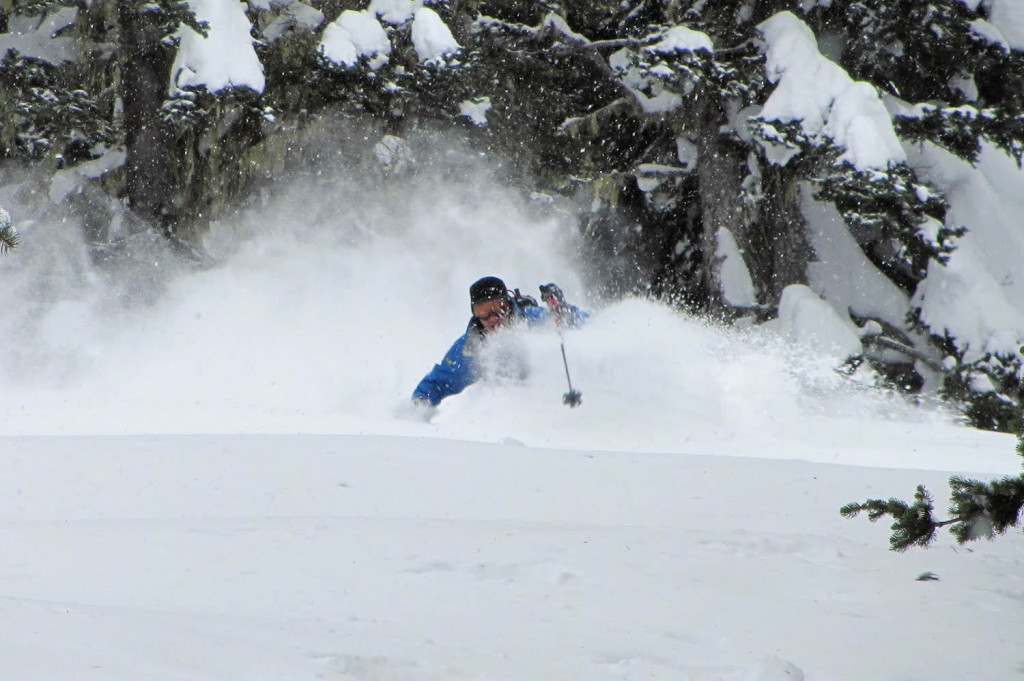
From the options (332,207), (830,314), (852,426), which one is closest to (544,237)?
(332,207)

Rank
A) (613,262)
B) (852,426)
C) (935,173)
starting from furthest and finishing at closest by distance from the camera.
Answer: (613,262)
(935,173)
(852,426)

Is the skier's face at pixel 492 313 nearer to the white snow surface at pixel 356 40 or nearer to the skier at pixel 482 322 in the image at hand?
the skier at pixel 482 322

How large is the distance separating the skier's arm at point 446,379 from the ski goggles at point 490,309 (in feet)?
1.07

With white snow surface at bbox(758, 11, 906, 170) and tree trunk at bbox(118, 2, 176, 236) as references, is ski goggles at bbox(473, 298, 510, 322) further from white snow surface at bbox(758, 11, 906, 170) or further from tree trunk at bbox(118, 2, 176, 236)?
tree trunk at bbox(118, 2, 176, 236)

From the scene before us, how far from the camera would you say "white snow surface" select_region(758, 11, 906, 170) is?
37.5ft

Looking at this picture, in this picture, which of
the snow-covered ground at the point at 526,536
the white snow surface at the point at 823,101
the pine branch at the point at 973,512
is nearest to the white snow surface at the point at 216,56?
the snow-covered ground at the point at 526,536

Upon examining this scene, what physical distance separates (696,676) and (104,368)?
1191 centimetres

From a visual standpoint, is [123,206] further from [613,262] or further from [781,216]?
[781,216]

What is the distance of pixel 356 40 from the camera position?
1272 cm

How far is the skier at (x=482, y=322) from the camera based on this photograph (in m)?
→ 8.58

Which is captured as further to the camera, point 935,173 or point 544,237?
point 544,237

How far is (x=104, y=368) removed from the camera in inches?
511

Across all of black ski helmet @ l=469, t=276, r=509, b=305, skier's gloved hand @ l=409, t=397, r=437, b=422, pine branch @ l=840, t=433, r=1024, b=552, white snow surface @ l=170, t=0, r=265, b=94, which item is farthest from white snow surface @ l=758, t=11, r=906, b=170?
pine branch @ l=840, t=433, r=1024, b=552

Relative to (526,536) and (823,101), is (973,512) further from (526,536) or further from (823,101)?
(823,101)
